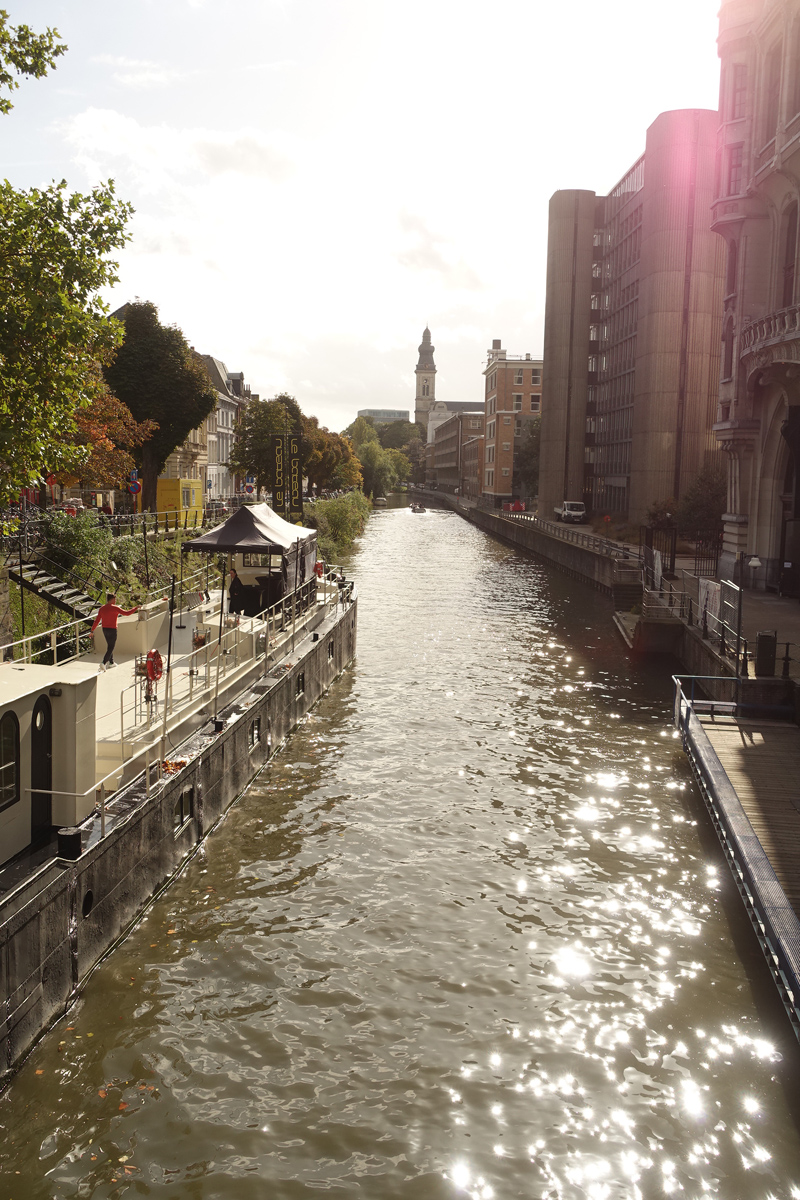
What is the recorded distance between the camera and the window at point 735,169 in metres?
36.9

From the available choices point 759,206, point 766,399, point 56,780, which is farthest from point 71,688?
point 759,206

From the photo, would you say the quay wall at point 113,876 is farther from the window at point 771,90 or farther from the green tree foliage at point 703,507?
the green tree foliage at point 703,507

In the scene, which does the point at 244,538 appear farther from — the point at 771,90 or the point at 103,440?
the point at 771,90

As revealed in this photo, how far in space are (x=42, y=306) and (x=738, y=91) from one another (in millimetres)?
34158

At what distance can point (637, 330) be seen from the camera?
7331cm

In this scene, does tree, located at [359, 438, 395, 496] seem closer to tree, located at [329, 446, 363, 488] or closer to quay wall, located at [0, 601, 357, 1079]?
tree, located at [329, 446, 363, 488]

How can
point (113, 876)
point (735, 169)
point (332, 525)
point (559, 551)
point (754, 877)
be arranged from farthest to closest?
point (332, 525)
point (559, 551)
point (735, 169)
point (754, 877)
point (113, 876)

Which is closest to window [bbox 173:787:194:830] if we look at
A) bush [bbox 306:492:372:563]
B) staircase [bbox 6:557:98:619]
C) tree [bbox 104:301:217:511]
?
staircase [bbox 6:557:98:619]

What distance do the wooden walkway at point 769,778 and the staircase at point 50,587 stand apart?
599 inches

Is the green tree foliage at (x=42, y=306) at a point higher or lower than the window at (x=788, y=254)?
lower

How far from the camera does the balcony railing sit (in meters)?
29.8

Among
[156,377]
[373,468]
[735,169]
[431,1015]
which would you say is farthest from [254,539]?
[373,468]

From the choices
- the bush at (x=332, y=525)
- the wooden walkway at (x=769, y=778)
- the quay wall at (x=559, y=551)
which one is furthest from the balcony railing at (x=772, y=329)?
the bush at (x=332, y=525)

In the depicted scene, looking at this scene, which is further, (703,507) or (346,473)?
(346,473)
